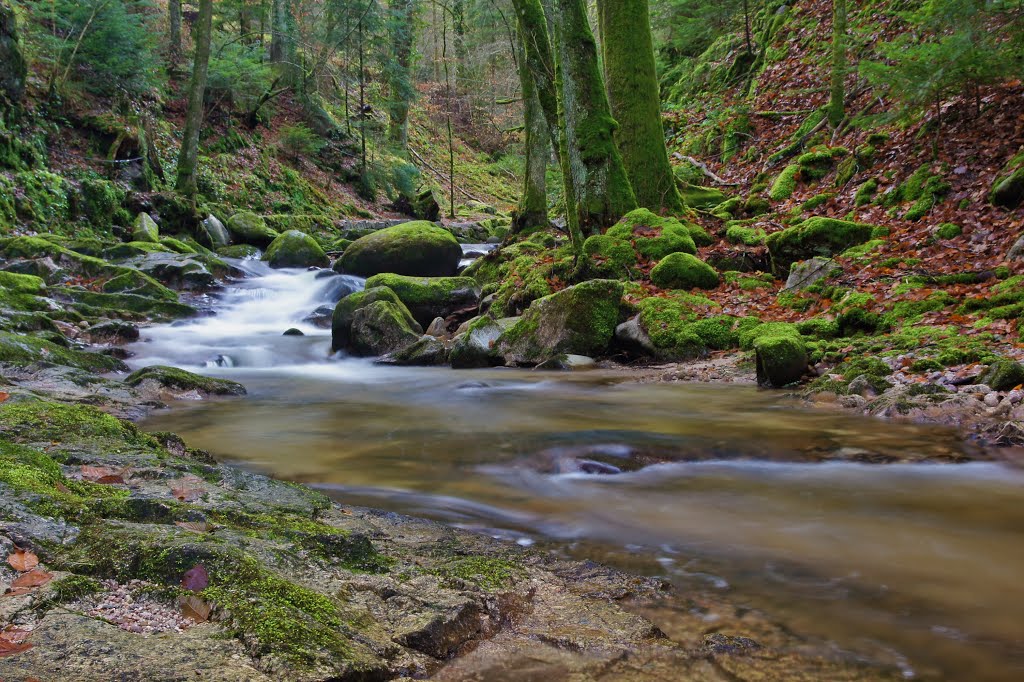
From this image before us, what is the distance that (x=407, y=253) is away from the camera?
15.1 meters

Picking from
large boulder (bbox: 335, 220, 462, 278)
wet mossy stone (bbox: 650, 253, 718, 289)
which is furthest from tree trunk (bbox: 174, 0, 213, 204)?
wet mossy stone (bbox: 650, 253, 718, 289)

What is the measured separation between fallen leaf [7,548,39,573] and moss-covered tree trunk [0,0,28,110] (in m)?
16.4

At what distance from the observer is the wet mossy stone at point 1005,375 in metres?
5.09

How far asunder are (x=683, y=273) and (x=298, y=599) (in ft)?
27.7

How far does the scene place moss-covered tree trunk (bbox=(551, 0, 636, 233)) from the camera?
10.5m

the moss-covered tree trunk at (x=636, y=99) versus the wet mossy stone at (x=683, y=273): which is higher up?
the moss-covered tree trunk at (x=636, y=99)

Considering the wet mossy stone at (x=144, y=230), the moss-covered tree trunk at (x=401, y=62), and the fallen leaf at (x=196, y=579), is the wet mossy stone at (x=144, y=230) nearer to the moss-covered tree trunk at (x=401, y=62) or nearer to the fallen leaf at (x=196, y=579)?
the moss-covered tree trunk at (x=401, y=62)

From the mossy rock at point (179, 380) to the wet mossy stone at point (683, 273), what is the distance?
18.6 ft

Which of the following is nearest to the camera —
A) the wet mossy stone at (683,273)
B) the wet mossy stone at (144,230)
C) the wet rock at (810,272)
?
the wet rock at (810,272)

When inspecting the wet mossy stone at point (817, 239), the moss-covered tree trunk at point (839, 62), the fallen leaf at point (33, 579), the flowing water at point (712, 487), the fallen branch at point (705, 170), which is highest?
the moss-covered tree trunk at point (839, 62)

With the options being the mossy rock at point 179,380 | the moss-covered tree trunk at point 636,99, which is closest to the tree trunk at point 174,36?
the moss-covered tree trunk at point 636,99

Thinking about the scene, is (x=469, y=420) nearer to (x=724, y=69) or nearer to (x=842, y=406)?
(x=842, y=406)

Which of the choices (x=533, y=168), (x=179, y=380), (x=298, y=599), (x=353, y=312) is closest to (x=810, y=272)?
(x=353, y=312)

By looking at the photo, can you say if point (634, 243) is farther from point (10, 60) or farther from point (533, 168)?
point (10, 60)
